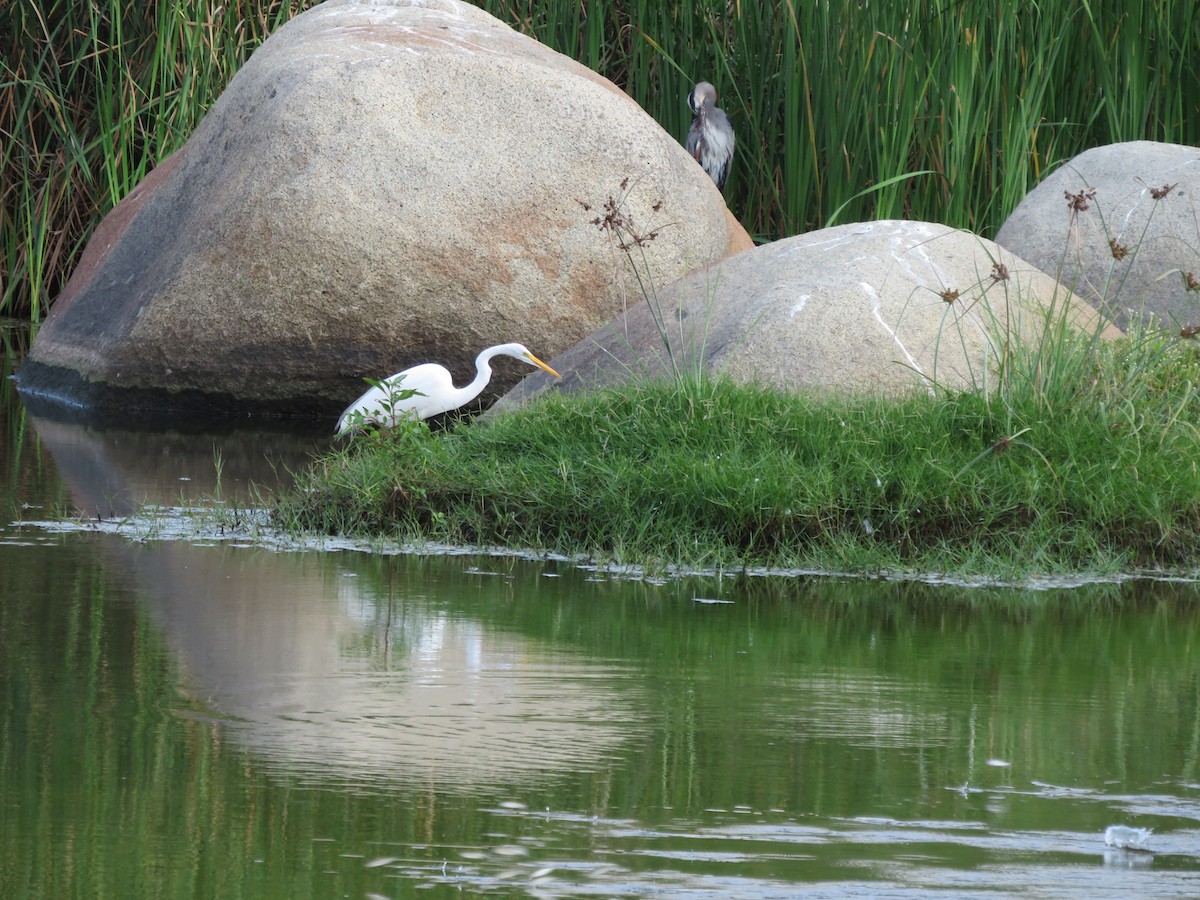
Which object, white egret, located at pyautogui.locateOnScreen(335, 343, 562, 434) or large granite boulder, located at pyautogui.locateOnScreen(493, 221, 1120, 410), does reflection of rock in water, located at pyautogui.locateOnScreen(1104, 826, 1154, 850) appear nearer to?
large granite boulder, located at pyautogui.locateOnScreen(493, 221, 1120, 410)

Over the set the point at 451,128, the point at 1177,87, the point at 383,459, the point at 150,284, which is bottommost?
the point at 383,459

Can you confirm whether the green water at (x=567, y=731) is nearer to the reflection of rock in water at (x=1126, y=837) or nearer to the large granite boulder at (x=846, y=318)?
the reflection of rock in water at (x=1126, y=837)

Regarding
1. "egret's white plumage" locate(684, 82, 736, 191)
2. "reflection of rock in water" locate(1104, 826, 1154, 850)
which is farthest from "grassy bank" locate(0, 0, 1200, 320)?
"reflection of rock in water" locate(1104, 826, 1154, 850)

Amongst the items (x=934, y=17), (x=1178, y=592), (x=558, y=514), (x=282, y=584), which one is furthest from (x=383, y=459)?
(x=934, y=17)

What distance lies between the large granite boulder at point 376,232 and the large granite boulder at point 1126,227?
157 cm

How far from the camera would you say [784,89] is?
425 inches

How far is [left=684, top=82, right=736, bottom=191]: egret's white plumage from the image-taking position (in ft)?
35.2

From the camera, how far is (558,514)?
223 inches

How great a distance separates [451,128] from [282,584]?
15.1 ft

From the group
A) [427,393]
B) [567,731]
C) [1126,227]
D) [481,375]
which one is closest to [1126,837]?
[567,731]

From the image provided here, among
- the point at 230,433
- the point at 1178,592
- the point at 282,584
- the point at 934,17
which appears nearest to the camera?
the point at 282,584

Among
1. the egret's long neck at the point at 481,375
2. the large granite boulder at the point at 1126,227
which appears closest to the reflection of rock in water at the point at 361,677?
the egret's long neck at the point at 481,375

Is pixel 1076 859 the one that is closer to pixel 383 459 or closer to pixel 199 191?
pixel 383 459

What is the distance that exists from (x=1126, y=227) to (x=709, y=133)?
2.83 m
